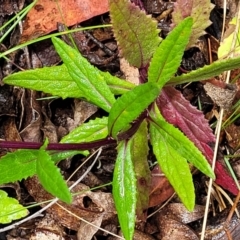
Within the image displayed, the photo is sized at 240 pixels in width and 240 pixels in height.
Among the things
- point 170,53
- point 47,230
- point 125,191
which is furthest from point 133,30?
point 47,230

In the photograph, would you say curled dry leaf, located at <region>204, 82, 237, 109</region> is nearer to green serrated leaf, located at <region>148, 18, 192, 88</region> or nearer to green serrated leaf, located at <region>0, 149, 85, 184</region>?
green serrated leaf, located at <region>148, 18, 192, 88</region>

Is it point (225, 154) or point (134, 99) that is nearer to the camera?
point (134, 99)

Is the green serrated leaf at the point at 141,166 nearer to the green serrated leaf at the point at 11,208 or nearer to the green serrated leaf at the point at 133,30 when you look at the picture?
the green serrated leaf at the point at 133,30

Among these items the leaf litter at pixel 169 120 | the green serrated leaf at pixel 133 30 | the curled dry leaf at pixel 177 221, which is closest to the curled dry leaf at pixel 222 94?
the leaf litter at pixel 169 120

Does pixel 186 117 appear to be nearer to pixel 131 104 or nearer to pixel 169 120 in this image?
pixel 169 120

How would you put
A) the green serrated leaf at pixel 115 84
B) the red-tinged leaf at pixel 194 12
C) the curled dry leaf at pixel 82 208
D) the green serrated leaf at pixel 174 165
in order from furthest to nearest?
the curled dry leaf at pixel 82 208, the red-tinged leaf at pixel 194 12, the green serrated leaf at pixel 115 84, the green serrated leaf at pixel 174 165

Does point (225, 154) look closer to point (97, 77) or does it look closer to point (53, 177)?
point (97, 77)

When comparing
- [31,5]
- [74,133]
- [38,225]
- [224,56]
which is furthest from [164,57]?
[38,225]
